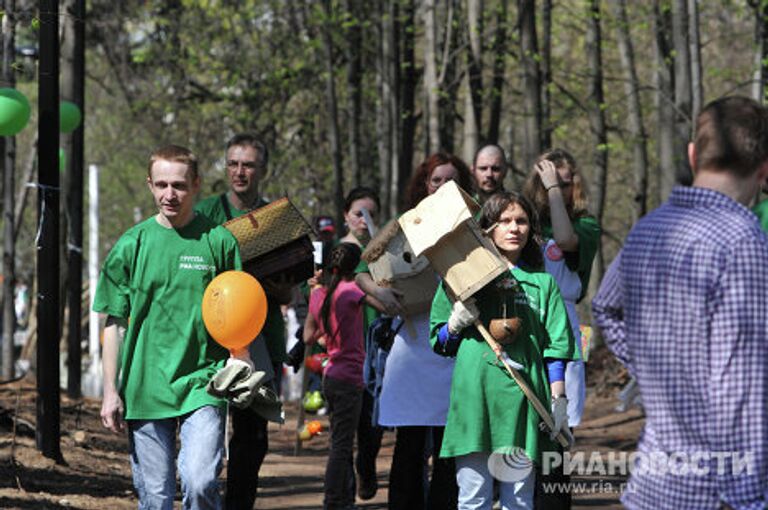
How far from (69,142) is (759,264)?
550 inches

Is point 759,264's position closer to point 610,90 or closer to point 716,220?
point 716,220

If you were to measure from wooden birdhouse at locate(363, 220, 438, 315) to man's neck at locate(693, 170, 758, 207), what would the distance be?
4278mm

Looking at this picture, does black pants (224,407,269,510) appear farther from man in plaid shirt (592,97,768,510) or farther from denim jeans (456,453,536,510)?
man in plaid shirt (592,97,768,510)

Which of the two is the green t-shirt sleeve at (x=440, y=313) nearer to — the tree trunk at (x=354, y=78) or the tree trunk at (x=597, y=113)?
the tree trunk at (x=597, y=113)

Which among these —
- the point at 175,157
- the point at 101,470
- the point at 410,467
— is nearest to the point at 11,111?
the point at 101,470

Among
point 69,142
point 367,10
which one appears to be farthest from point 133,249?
point 367,10

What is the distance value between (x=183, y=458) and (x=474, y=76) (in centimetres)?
1700

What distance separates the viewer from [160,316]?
702 centimetres

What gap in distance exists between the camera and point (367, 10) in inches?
1155

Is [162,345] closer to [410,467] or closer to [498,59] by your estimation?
[410,467]

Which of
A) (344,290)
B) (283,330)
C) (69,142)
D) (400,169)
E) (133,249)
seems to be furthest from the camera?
(400,169)

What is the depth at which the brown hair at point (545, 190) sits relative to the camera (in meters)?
8.57

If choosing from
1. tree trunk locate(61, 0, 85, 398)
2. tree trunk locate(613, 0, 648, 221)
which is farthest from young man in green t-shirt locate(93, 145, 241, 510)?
tree trunk locate(613, 0, 648, 221)

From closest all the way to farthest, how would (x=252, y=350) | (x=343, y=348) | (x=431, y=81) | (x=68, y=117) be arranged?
(x=252, y=350) → (x=343, y=348) → (x=68, y=117) → (x=431, y=81)
